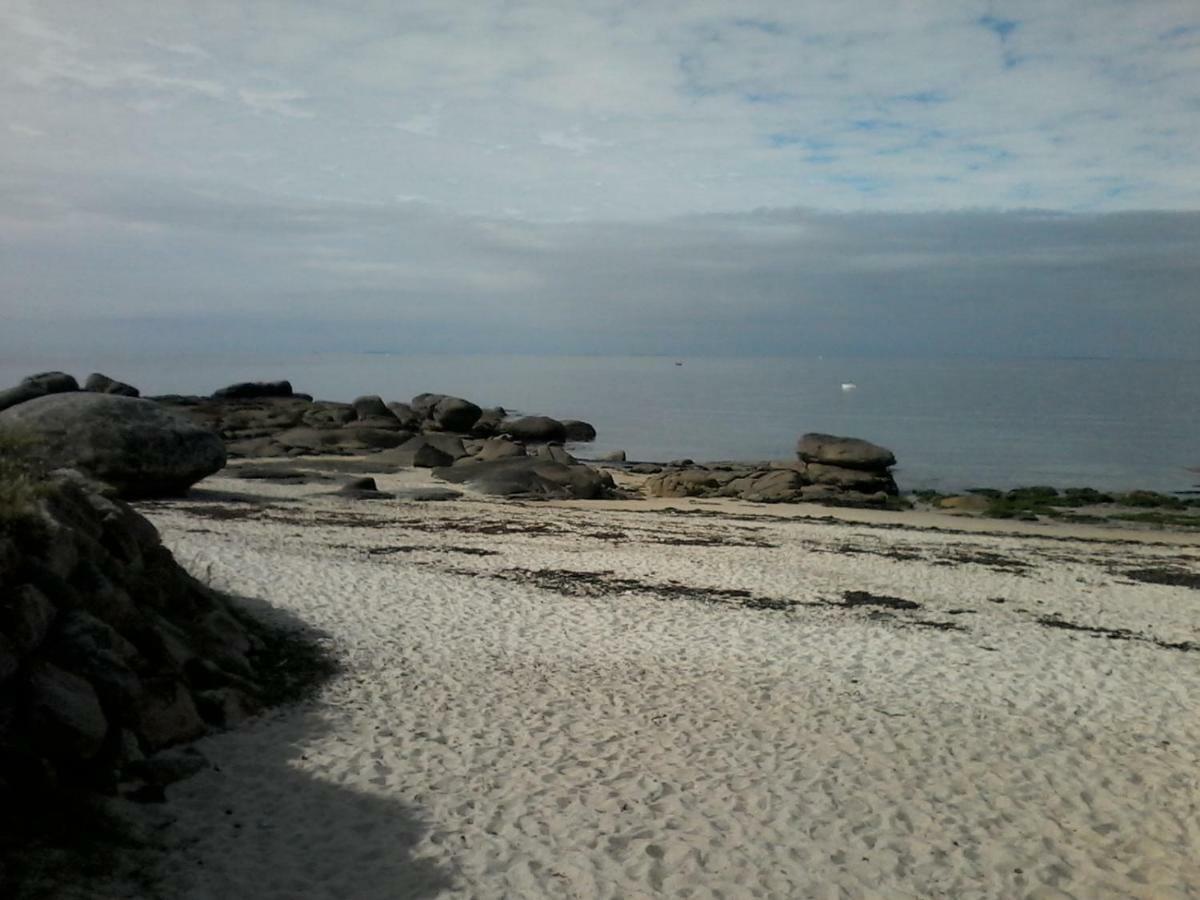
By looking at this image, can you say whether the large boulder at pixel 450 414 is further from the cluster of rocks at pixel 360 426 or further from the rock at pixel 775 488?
the rock at pixel 775 488

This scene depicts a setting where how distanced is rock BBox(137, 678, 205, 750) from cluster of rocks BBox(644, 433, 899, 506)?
31199 mm

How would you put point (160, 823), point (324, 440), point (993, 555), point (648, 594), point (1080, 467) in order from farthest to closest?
point (1080, 467) < point (324, 440) < point (993, 555) < point (648, 594) < point (160, 823)

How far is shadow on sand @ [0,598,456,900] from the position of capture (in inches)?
257

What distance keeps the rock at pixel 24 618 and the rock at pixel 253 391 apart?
6210cm

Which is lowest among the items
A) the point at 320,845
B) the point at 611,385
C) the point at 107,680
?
the point at 320,845

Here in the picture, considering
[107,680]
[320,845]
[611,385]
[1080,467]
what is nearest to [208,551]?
[107,680]

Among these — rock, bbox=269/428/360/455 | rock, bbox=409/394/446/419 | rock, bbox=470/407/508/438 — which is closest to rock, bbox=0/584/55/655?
rock, bbox=269/428/360/455

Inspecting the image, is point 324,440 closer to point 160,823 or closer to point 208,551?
point 208,551

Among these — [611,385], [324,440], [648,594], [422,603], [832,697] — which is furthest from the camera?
[611,385]

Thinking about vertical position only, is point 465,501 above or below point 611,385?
below

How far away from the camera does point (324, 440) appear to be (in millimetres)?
47188

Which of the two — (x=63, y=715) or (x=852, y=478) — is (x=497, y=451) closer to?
(x=852, y=478)

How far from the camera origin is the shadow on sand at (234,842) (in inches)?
257

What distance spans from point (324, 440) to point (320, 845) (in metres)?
41.3
